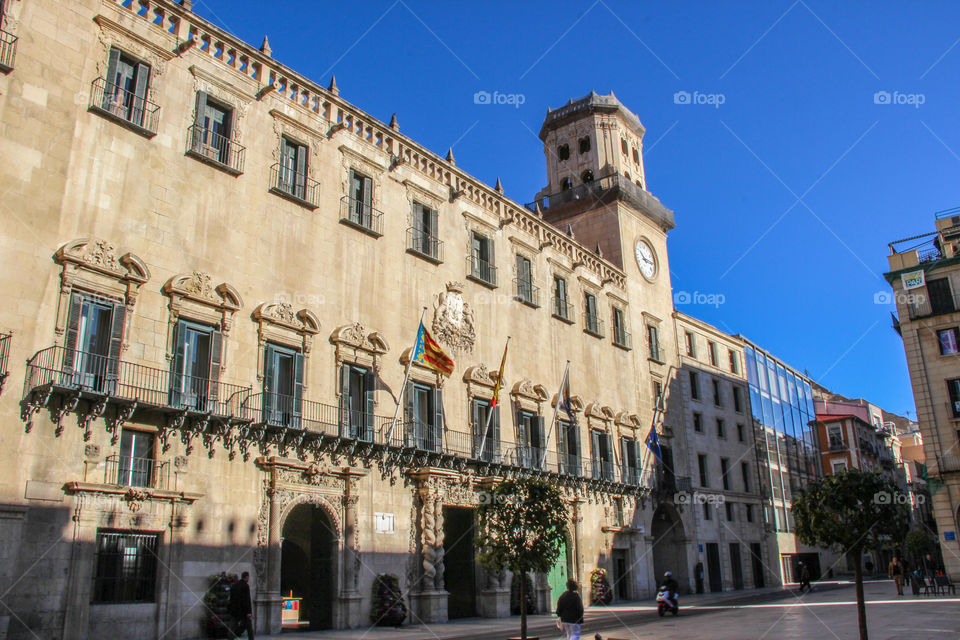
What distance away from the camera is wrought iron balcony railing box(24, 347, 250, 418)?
18.1 m

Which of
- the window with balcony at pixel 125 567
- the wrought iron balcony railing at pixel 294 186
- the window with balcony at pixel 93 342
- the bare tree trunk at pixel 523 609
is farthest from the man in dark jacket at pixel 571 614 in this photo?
the wrought iron balcony railing at pixel 294 186

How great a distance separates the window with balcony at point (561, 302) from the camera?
3834cm

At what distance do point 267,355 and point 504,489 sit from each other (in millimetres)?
8767

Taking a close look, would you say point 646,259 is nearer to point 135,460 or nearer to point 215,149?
point 215,149

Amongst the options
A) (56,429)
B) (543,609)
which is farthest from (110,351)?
(543,609)

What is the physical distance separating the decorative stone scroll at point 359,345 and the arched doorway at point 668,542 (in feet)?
74.0

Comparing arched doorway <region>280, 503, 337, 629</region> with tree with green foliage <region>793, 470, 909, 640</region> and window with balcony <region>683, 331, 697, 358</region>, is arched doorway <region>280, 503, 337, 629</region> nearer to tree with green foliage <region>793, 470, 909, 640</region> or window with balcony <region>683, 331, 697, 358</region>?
tree with green foliage <region>793, 470, 909, 640</region>

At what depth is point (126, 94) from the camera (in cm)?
2197

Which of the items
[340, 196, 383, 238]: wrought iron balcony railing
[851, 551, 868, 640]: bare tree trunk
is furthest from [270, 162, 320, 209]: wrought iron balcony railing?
[851, 551, 868, 640]: bare tree trunk

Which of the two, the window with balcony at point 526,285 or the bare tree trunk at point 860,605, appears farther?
the window with balcony at point 526,285

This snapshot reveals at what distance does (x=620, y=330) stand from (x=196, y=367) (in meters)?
27.1

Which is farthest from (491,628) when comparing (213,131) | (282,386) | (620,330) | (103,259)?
(620,330)

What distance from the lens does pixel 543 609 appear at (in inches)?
1220

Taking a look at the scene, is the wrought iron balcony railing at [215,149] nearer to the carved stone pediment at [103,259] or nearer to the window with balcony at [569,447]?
the carved stone pediment at [103,259]
